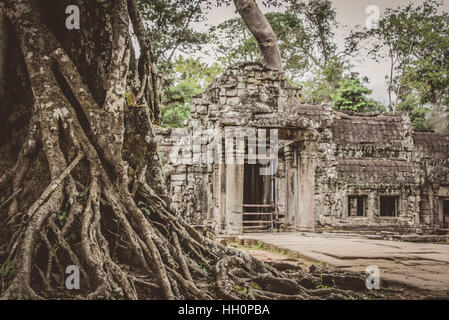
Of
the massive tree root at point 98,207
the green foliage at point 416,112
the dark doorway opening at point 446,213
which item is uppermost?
the green foliage at point 416,112

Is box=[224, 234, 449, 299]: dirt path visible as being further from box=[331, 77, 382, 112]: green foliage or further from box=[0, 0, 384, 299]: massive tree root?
box=[331, 77, 382, 112]: green foliage

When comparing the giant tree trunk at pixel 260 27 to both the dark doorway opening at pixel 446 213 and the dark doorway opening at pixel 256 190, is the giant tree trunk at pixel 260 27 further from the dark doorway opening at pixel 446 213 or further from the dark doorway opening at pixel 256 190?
the dark doorway opening at pixel 446 213

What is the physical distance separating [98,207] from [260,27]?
36.5 feet

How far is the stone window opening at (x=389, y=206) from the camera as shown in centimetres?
1564

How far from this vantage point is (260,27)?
12953mm

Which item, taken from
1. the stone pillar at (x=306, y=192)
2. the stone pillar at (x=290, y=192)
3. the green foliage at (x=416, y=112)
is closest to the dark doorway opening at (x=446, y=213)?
the green foliage at (x=416, y=112)

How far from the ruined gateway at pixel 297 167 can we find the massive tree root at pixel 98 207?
543cm

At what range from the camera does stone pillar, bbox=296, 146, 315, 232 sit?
9.74 meters

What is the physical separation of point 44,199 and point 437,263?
13.8 feet

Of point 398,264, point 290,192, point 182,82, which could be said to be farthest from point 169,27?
point 398,264

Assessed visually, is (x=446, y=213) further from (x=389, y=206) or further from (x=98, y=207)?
(x=98, y=207)
